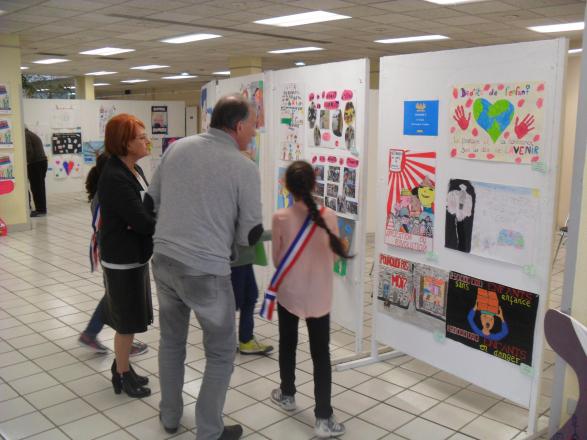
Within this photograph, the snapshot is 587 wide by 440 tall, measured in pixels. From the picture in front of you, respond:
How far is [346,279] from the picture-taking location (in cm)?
368

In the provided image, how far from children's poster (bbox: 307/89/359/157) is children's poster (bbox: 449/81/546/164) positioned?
0.67 metres

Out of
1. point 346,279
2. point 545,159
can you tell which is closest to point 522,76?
point 545,159

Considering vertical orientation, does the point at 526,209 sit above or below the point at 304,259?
above

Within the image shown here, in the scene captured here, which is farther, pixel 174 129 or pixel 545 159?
pixel 174 129

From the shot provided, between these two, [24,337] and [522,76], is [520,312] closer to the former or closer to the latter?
[522,76]

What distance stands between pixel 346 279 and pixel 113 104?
32.9 feet

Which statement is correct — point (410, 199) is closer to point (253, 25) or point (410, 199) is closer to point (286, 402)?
point (286, 402)

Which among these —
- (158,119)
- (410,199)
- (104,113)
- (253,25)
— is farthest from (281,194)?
(104,113)

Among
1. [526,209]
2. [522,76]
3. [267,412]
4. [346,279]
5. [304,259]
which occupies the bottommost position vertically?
[267,412]

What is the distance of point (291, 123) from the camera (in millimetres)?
4031

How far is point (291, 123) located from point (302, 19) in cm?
395

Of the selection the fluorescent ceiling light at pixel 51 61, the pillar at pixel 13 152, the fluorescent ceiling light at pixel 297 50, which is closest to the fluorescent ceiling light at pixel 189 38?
the fluorescent ceiling light at pixel 297 50

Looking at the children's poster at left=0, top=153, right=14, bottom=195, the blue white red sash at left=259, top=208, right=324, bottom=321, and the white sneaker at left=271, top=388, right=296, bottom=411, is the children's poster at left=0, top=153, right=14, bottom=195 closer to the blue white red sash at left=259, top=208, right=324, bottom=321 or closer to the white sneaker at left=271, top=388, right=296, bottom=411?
the white sneaker at left=271, top=388, right=296, bottom=411

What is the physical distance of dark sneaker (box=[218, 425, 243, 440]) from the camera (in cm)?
274
